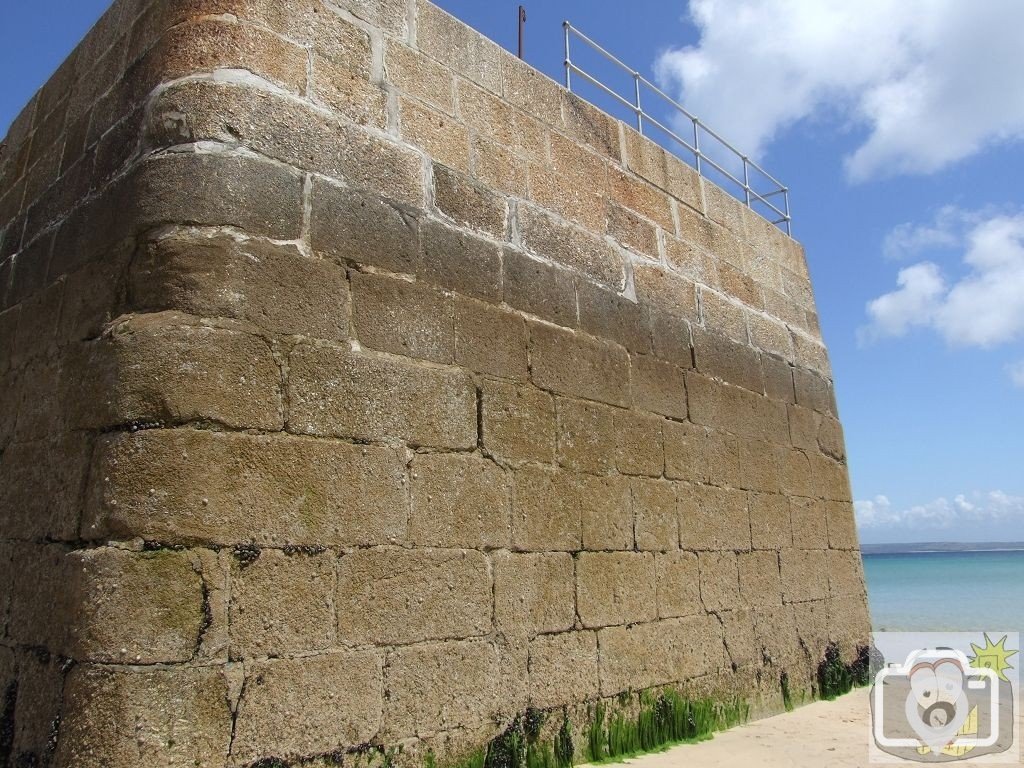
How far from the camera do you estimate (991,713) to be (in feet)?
20.4

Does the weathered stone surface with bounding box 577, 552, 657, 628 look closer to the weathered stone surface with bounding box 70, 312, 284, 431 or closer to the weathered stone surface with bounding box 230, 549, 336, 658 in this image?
the weathered stone surface with bounding box 230, 549, 336, 658

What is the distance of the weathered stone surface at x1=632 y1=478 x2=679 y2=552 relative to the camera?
15.4ft

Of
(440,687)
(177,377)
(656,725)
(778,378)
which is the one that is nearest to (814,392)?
(778,378)

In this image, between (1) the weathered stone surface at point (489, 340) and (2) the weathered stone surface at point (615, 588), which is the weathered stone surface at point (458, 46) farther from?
(2) the weathered stone surface at point (615, 588)

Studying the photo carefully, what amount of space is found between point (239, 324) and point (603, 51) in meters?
3.76

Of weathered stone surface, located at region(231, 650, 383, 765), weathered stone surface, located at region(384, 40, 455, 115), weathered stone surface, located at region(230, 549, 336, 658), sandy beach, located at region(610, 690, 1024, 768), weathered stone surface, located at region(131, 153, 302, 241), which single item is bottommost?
sandy beach, located at region(610, 690, 1024, 768)

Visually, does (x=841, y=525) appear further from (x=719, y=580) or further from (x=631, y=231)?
(x=631, y=231)

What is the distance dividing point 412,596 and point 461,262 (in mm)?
1567

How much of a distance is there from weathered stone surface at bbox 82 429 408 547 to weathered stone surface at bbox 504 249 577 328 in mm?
1285

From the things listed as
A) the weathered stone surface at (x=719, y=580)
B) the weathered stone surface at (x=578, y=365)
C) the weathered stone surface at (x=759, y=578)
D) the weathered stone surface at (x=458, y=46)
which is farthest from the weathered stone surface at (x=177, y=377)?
the weathered stone surface at (x=759, y=578)

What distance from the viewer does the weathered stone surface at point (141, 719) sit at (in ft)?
8.58

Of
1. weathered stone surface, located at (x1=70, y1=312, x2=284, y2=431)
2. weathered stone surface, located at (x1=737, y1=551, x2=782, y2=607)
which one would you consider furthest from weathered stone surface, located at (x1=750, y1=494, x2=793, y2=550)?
weathered stone surface, located at (x1=70, y1=312, x2=284, y2=431)

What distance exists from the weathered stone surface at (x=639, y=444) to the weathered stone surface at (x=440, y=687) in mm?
1421

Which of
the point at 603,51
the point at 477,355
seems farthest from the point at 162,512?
the point at 603,51
